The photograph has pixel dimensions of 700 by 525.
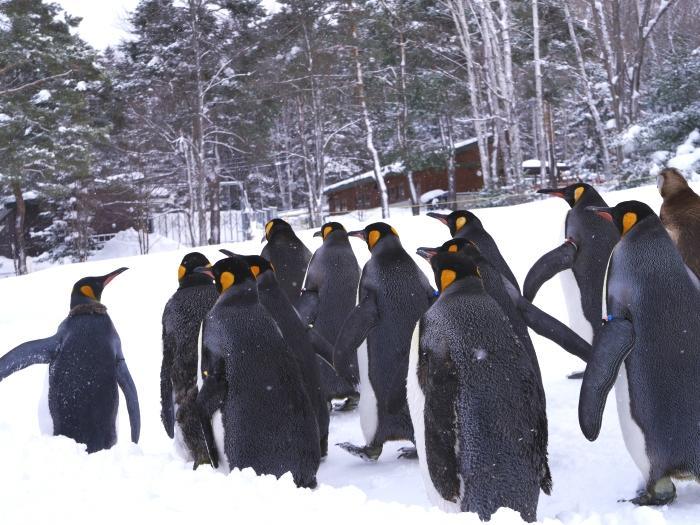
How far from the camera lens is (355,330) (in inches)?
145

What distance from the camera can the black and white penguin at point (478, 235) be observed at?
14.2 feet

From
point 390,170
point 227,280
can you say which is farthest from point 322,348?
point 390,170

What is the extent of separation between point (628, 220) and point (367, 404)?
1556 millimetres

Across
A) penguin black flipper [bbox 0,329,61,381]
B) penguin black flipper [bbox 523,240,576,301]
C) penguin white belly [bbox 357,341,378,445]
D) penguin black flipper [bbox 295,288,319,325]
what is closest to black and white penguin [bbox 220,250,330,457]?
penguin white belly [bbox 357,341,378,445]

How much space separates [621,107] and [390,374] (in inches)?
611

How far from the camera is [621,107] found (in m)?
17.4

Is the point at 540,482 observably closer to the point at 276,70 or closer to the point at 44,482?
the point at 44,482

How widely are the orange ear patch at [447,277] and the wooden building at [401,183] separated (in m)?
21.0

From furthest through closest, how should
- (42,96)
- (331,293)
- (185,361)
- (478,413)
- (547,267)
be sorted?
(42,96)
(331,293)
(547,267)
(185,361)
(478,413)

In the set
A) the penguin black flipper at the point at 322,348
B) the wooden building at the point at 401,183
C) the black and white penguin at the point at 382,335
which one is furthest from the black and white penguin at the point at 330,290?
the wooden building at the point at 401,183

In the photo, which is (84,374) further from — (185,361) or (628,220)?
(628,220)

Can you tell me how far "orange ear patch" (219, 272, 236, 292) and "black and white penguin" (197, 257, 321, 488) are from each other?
12 centimetres

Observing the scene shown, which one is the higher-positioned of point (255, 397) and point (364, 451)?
point (255, 397)

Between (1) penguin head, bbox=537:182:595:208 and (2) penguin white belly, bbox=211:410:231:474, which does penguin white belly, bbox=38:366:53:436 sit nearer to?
(2) penguin white belly, bbox=211:410:231:474
